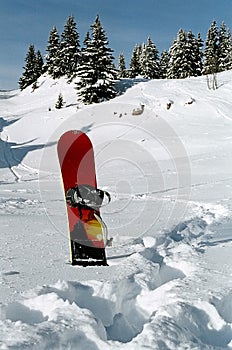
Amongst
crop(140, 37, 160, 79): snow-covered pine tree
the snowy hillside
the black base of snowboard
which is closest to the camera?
the snowy hillside

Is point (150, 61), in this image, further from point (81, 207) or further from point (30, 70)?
point (81, 207)

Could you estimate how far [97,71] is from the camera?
105 feet

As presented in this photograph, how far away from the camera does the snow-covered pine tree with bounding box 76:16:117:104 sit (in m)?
31.8

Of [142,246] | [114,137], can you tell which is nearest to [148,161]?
[114,137]

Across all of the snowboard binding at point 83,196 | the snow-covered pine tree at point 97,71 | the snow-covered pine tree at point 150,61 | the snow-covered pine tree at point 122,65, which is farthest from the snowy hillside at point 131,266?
the snow-covered pine tree at point 122,65

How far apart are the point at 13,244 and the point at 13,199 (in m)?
4.03

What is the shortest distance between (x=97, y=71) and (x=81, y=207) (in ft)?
93.7

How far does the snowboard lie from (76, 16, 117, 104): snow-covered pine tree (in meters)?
25.9

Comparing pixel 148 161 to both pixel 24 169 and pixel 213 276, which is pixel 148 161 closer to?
pixel 24 169

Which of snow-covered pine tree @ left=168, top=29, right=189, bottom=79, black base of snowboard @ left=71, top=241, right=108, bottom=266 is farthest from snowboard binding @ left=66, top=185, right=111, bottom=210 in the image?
snow-covered pine tree @ left=168, top=29, right=189, bottom=79

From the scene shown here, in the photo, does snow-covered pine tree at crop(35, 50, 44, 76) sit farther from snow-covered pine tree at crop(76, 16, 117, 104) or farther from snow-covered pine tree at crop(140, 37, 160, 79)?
snow-covered pine tree at crop(76, 16, 117, 104)

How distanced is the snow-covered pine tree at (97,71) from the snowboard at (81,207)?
25.9 m

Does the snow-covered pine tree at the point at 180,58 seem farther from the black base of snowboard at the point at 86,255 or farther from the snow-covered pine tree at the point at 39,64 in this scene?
the black base of snowboard at the point at 86,255

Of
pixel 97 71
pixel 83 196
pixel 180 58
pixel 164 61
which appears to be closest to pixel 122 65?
pixel 164 61
